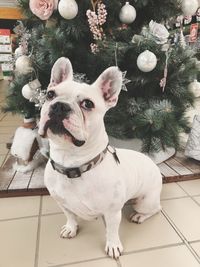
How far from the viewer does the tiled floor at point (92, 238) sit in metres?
0.81

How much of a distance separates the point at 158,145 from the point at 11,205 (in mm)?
673

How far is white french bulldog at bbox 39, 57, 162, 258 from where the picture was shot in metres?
0.64

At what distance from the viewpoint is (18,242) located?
89 centimetres

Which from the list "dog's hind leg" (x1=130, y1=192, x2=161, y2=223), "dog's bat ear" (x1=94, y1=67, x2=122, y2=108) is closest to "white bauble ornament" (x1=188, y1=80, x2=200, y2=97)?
"dog's hind leg" (x1=130, y1=192, x2=161, y2=223)

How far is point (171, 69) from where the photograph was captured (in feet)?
4.11

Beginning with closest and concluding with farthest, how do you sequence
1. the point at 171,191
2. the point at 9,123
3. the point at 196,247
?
the point at 196,247, the point at 171,191, the point at 9,123

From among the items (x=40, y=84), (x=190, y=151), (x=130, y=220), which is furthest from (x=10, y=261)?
(x=190, y=151)

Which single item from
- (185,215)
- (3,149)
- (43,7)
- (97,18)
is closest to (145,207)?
(185,215)

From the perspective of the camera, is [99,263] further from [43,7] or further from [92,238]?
[43,7]

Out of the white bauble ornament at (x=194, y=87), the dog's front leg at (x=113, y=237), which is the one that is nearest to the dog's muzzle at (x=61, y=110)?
the dog's front leg at (x=113, y=237)

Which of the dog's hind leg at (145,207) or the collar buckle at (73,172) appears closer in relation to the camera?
the collar buckle at (73,172)

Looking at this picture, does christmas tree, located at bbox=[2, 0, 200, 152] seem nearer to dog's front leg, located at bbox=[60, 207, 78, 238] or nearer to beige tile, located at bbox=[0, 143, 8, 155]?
beige tile, located at bbox=[0, 143, 8, 155]

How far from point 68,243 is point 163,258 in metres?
0.29

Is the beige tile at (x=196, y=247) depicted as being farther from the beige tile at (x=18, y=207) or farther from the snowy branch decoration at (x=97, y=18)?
the snowy branch decoration at (x=97, y=18)
